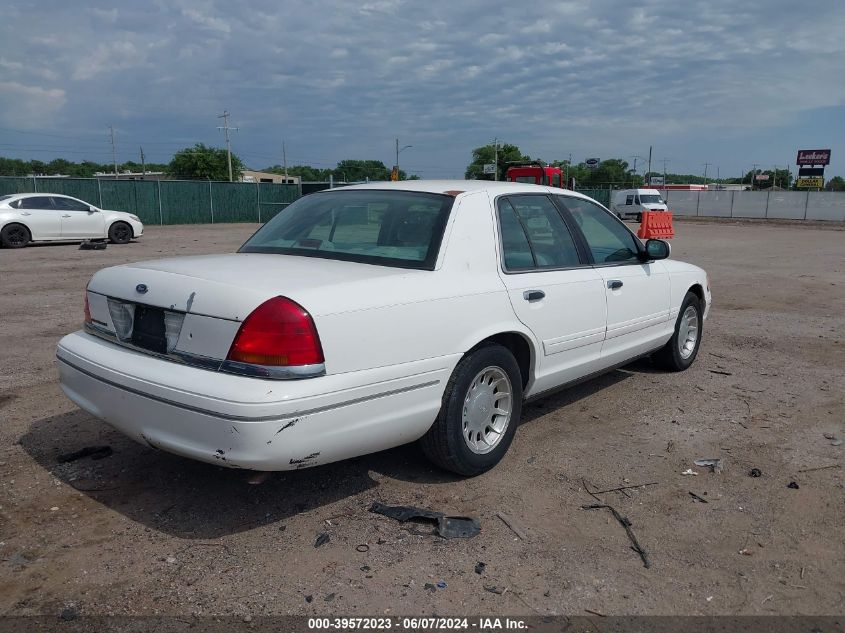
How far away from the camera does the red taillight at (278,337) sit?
305 cm

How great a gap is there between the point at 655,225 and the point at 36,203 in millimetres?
18483

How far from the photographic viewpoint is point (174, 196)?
32781 millimetres

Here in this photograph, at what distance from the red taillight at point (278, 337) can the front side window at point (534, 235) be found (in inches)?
58.4

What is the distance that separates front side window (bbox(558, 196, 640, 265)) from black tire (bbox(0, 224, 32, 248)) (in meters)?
17.6

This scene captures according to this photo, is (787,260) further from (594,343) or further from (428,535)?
(428,535)

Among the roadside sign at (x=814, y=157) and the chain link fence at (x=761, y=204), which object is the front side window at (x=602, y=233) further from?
the roadside sign at (x=814, y=157)

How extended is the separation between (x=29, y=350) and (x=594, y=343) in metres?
5.34

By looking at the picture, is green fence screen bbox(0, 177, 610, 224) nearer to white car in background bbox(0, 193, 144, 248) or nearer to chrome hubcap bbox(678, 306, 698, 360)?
white car in background bbox(0, 193, 144, 248)

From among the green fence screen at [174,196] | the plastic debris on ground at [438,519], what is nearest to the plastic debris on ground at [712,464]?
the plastic debris on ground at [438,519]

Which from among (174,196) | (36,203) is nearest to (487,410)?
(36,203)

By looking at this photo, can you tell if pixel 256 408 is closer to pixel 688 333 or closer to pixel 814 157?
pixel 688 333

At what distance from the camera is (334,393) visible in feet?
10.3

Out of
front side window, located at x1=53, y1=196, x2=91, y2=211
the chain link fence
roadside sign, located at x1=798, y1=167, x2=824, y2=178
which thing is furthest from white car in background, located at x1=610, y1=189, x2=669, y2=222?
front side window, located at x1=53, y1=196, x2=91, y2=211

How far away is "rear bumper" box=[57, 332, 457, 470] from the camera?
300cm
